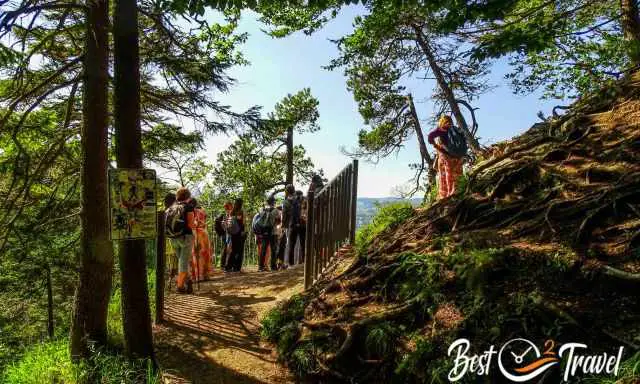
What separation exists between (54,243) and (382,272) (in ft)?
19.9

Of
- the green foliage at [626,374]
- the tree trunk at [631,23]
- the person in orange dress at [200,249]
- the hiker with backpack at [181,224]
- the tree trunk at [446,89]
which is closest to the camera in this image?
the green foliage at [626,374]

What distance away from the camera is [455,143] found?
6656mm

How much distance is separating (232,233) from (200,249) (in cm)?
101

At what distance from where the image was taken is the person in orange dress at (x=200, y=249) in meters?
8.27

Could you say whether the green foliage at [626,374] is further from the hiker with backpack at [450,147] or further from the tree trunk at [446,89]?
the tree trunk at [446,89]

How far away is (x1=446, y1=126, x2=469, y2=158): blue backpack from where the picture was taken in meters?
6.63

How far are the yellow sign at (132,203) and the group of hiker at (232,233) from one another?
2980mm

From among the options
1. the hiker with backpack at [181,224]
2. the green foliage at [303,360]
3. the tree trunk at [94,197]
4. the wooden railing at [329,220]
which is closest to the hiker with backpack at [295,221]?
the wooden railing at [329,220]

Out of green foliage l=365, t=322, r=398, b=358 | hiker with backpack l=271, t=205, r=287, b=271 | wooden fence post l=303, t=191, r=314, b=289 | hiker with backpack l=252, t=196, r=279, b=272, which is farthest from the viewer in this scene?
hiker with backpack l=271, t=205, r=287, b=271

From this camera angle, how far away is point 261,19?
31.9ft

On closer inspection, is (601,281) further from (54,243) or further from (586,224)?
(54,243)

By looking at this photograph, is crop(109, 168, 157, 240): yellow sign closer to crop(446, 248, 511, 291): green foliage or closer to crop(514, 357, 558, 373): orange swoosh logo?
crop(446, 248, 511, 291): green foliage

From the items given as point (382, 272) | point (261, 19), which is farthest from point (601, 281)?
point (261, 19)

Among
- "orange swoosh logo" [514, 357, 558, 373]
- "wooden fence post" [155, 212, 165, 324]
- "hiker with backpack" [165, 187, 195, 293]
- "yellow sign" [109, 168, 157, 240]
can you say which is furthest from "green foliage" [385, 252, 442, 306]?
"hiker with backpack" [165, 187, 195, 293]
